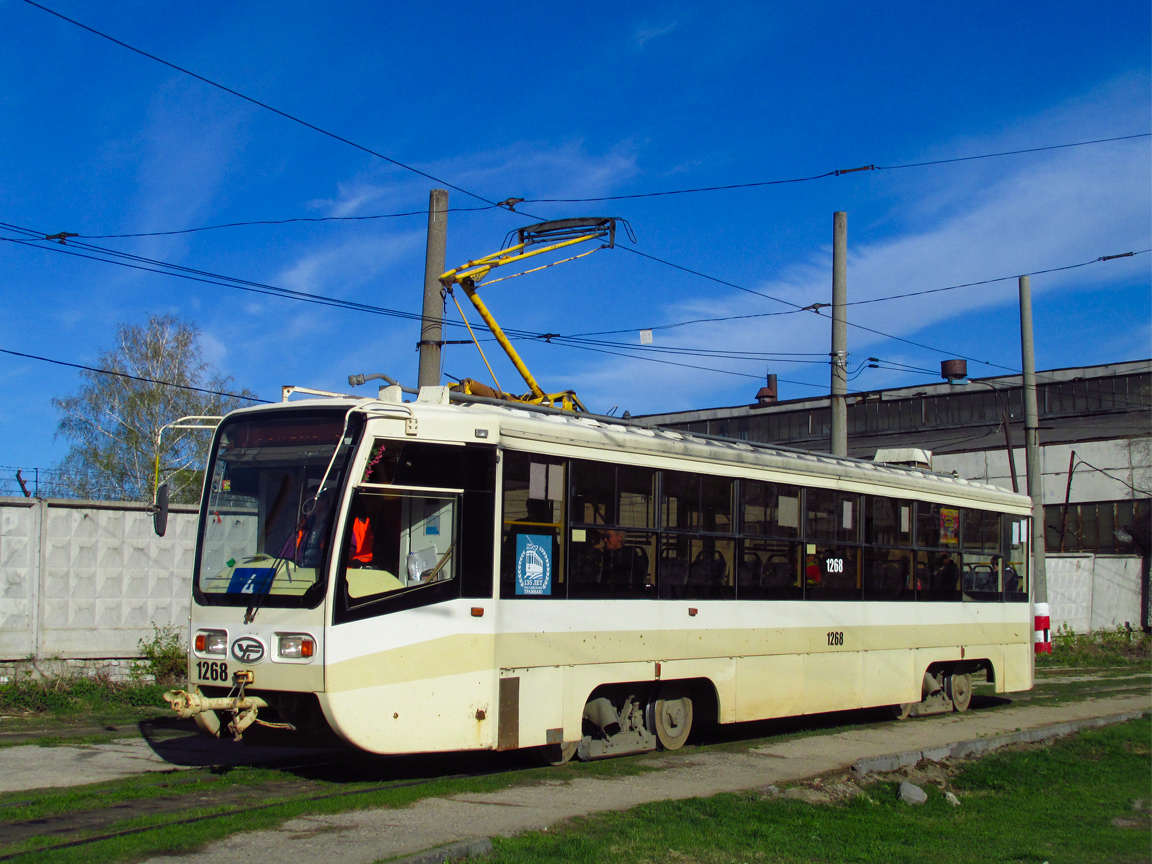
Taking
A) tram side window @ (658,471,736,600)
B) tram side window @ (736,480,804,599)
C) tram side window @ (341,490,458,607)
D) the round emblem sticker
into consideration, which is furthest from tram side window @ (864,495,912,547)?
the round emblem sticker

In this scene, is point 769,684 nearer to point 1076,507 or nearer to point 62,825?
point 62,825

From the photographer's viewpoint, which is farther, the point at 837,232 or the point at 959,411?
the point at 959,411

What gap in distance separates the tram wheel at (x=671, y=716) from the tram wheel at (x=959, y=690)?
19.6 ft

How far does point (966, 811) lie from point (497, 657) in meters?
4.00

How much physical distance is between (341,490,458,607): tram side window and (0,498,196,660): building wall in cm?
684

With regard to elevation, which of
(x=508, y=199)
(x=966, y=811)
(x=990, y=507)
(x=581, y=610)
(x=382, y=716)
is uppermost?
(x=508, y=199)

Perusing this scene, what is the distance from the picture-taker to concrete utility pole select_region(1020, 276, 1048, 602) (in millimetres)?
22938

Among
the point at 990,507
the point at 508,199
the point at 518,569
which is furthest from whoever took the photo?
the point at 508,199

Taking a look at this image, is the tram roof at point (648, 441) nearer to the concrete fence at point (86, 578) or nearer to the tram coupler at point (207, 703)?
the tram coupler at point (207, 703)

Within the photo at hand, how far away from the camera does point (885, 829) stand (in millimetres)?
7973

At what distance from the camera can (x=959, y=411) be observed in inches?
1983

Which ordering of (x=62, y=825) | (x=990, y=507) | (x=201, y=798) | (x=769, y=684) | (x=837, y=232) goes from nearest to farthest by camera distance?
(x=62, y=825) → (x=201, y=798) → (x=769, y=684) → (x=990, y=507) → (x=837, y=232)

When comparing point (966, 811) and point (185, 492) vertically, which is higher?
point (185, 492)

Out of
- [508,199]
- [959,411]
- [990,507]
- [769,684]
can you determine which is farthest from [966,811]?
[959,411]
